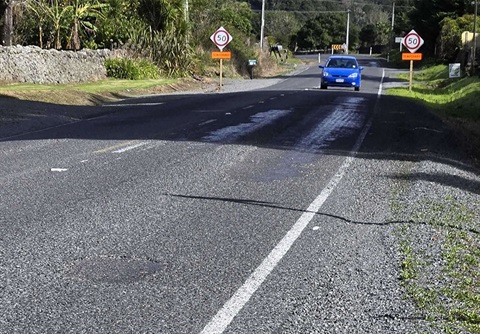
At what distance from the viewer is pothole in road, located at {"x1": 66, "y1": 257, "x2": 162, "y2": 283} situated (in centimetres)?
631

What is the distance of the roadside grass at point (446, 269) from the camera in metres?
5.60

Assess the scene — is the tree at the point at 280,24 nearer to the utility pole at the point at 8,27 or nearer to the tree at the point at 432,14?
the tree at the point at 432,14

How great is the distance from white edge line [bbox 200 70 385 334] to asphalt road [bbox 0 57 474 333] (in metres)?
0.02

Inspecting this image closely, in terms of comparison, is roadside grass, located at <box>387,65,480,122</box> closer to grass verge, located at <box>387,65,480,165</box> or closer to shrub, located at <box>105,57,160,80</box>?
grass verge, located at <box>387,65,480,165</box>

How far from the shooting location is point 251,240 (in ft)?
25.0

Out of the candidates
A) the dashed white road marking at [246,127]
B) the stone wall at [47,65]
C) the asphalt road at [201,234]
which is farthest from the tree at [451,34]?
the asphalt road at [201,234]

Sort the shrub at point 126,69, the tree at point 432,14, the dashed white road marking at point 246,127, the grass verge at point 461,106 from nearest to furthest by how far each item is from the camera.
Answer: the dashed white road marking at point 246,127
the grass verge at point 461,106
the shrub at point 126,69
the tree at point 432,14

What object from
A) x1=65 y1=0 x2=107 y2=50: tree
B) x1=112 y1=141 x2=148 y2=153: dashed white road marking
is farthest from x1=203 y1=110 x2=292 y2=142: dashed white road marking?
x1=65 y1=0 x2=107 y2=50: tree

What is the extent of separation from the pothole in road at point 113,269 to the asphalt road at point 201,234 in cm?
2

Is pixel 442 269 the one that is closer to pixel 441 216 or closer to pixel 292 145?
pixel 441 216

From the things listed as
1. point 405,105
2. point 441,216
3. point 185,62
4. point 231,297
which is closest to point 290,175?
point 441,216

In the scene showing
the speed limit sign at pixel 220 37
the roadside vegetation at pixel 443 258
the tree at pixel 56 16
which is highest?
the tree at pixel 56 16

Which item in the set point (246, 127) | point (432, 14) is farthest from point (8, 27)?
point (432, 14)

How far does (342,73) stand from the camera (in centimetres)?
3756
